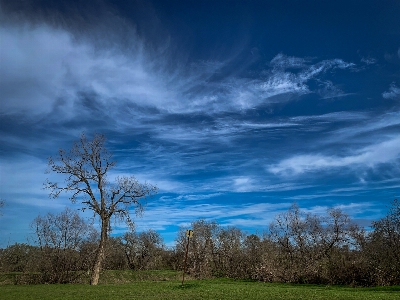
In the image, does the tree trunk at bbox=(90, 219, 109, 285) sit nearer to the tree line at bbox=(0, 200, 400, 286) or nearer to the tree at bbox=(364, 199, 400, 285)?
the tree line at bbox=(0, 200, 400, 286)

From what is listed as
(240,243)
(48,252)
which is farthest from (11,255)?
(240,243)

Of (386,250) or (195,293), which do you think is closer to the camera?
(195,293)

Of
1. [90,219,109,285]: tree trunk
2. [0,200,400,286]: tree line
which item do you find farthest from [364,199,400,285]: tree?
[90,219,109,285]: tree trunk

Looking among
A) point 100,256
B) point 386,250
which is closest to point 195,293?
point 100,256

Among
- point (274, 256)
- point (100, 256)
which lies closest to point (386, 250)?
point (274, 256)

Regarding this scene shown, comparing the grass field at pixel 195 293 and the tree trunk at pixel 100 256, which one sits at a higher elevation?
the tree trunk at pixel 100 256

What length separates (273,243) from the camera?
156 feet

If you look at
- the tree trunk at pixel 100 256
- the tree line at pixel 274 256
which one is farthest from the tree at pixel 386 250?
the tree trunk at pixel 100 256

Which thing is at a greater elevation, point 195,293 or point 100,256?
point 100,256

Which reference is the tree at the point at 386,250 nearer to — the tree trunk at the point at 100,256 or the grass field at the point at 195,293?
the grass field at the point at 195,293

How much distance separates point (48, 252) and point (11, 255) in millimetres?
19073

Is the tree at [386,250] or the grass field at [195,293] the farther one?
the tree at [386,250]

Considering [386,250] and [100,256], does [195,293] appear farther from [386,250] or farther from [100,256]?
[386,250]

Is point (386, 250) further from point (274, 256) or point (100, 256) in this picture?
point (100, 256)
